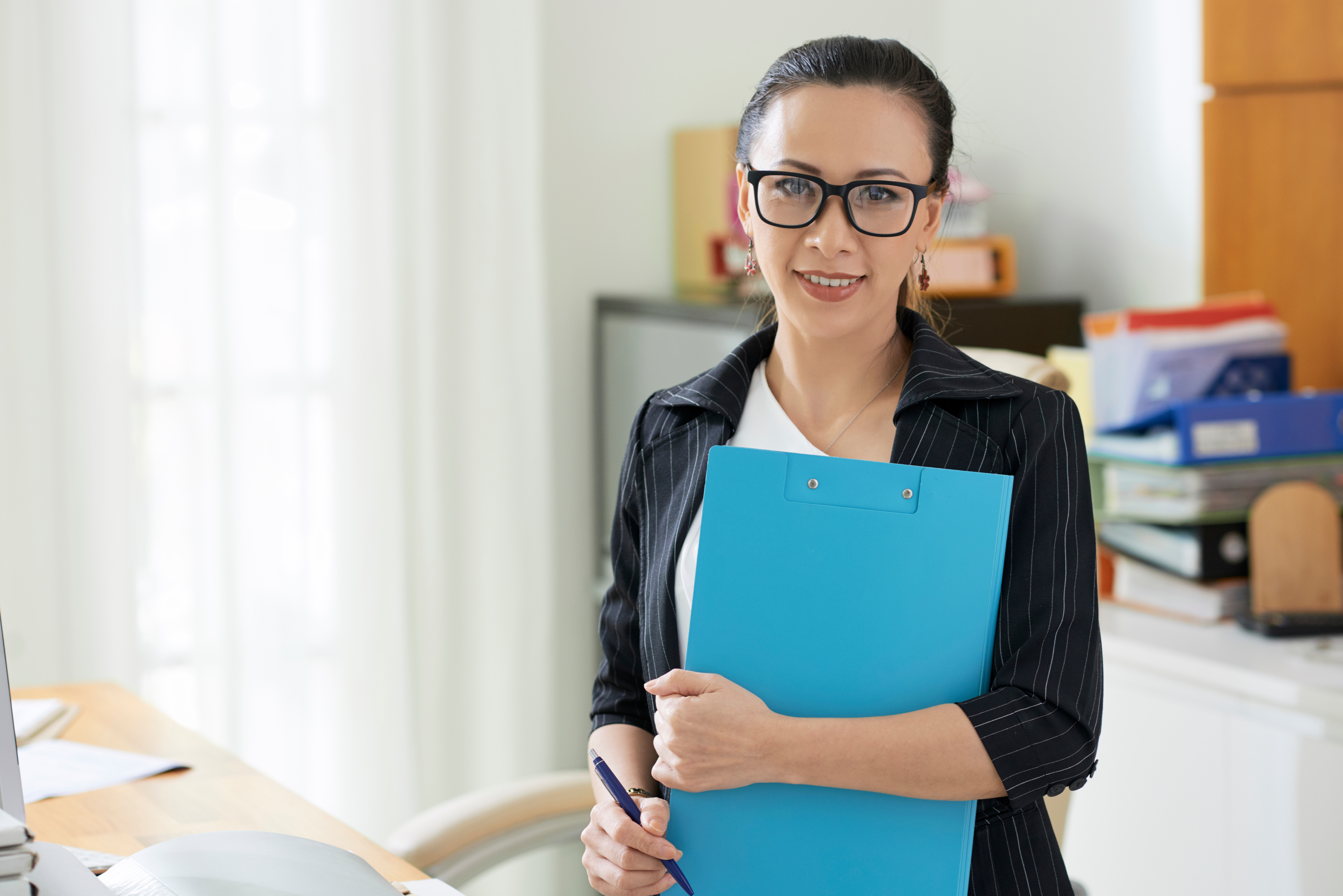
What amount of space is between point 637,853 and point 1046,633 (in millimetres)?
348

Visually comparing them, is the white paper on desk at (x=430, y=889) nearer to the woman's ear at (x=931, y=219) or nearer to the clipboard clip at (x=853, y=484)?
the clipboard clip at (x=853, y=484)

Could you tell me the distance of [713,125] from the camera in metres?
2.87

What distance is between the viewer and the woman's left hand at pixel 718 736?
895 mm

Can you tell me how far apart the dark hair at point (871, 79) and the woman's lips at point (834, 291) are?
11cm

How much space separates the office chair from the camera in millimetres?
1478

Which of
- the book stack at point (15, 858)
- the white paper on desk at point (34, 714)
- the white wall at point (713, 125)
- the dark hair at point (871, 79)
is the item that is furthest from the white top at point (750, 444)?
the white wall at point (713, 125)

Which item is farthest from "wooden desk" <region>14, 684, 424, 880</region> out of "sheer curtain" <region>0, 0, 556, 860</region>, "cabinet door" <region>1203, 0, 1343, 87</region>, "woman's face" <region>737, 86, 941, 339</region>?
"cabinet door" <region>1203, 0, 1343, 87</region>

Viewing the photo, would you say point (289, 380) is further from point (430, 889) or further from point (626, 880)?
point (626, 880)

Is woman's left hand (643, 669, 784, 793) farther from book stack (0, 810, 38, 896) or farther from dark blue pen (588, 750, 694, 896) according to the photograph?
book stack (0, 810, 38, 896)

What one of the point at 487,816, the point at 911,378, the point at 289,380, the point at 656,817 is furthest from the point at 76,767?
the point at 289,380

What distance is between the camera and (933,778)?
89cm

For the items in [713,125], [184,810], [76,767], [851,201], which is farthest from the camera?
[713,125]

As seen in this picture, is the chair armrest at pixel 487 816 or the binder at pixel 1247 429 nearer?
the chair armrest at pixel 487 816

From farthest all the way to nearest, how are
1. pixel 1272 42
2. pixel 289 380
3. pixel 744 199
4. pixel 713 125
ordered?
1. pixel 713 125
2. pixel 289 380
3. pixel 1272 42
4. pixel 744 199
